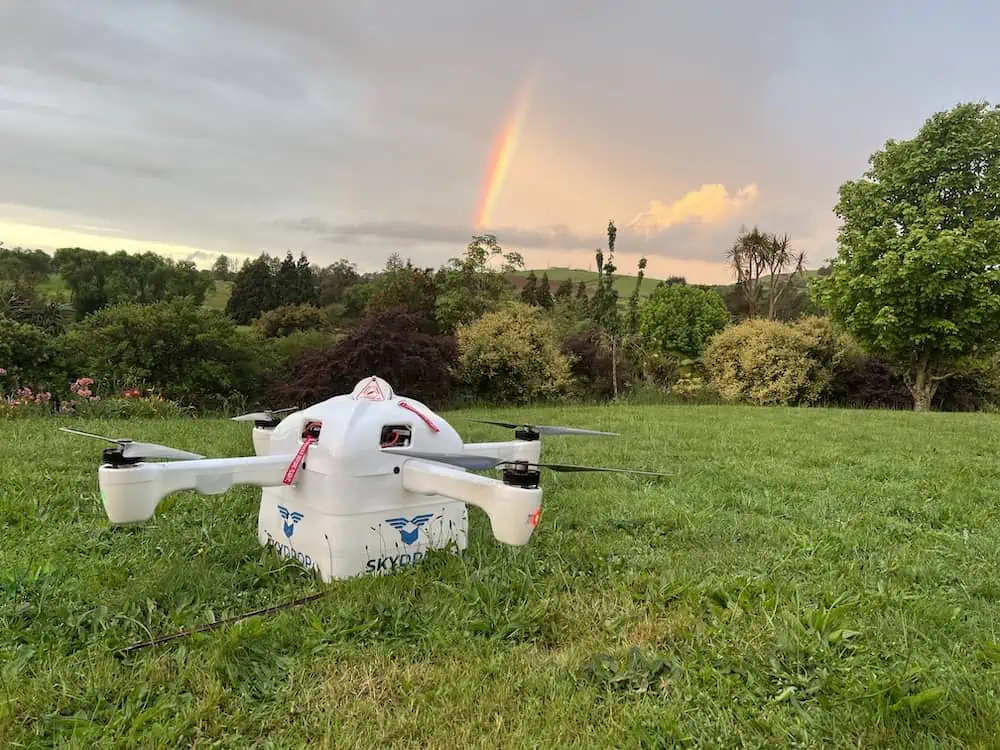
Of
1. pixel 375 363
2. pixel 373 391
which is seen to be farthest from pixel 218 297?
pixel 373 391

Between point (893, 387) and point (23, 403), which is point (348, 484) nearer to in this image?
point (23, 403)

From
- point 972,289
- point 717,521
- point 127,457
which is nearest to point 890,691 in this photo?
point 717,521

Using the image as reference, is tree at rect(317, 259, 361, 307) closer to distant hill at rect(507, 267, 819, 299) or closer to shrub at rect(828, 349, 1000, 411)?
distant hill at rect(507, 267, 819, 299)

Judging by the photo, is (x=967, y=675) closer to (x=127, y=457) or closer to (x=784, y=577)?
(x=784, y=577)

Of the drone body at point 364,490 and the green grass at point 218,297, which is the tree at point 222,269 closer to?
the green grass at point 218,297

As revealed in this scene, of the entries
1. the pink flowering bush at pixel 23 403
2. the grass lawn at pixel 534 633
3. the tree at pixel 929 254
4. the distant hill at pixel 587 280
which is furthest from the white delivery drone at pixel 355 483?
the distant hill at pixel 587 280
